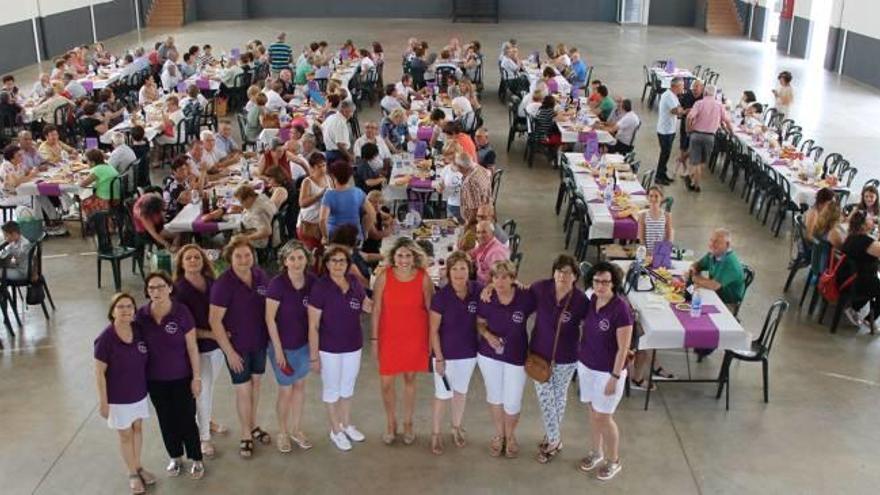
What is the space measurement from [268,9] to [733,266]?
103 feet

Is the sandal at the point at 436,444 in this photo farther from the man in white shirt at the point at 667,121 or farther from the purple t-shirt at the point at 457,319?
the man in white shirt at the point at 667,121

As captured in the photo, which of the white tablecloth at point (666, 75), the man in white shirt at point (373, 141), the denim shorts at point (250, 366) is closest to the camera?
the denim shorts at point (250, 366)

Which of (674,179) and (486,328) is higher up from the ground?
(486,328)

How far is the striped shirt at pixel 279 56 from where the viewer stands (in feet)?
62.2

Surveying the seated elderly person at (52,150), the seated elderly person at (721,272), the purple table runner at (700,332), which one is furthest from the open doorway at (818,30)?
the seated elderly person at (52,150)

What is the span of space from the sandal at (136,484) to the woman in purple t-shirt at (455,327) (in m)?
2.15

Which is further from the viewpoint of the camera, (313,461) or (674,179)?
(674,179)

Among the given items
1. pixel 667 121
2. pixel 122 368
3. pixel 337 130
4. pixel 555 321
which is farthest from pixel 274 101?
pixel 555 321

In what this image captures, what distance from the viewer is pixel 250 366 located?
19.1ft

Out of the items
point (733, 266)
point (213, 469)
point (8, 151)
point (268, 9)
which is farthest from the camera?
point (268, 9)

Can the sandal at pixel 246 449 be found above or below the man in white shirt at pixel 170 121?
below

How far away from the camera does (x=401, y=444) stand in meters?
6.28

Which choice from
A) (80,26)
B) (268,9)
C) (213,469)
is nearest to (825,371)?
(213,469)

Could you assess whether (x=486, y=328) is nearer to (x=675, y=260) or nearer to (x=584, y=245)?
(x=675, y=260)
